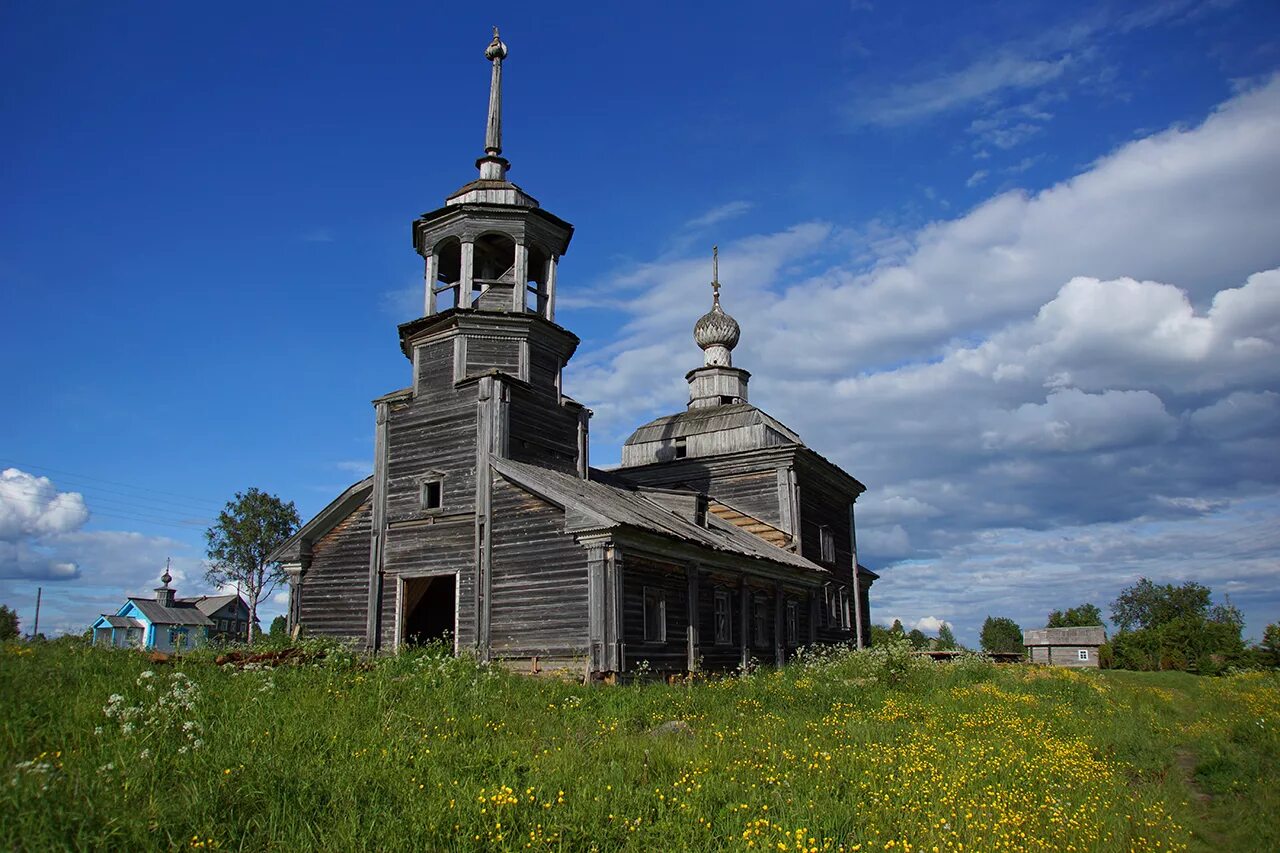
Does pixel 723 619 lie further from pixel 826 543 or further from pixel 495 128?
pixel 495 128

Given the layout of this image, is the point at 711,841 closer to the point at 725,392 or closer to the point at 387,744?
the point at 387,744

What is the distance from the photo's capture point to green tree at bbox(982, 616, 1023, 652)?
403 feet

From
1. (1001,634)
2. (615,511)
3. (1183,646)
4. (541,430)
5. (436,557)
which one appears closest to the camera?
(615,511)

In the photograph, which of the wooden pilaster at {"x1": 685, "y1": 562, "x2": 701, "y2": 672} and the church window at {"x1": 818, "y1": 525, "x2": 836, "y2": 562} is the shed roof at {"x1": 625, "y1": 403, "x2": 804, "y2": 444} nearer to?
the church window at {"x1": 818, "y1": 525, "x2": 836, "y2": 562}

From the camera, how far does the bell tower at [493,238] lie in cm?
2300

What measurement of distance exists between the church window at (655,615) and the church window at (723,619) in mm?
3293

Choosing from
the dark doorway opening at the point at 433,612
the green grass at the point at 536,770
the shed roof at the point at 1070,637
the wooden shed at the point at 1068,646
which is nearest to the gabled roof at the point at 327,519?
the dark doorway opening at the point at 433,612

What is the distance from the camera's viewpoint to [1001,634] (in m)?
128

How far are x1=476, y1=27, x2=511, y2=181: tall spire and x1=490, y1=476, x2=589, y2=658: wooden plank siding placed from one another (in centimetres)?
974

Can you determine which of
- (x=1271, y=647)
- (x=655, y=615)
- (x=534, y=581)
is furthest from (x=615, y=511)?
(x=1271, y=647)

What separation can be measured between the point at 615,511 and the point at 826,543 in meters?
16.2

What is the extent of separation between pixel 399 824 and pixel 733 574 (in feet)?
60.3

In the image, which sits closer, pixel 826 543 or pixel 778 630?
pixel 778 630

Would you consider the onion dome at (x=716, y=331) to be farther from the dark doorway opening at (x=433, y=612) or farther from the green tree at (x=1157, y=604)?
the green tree at (x=1157, y=604)
